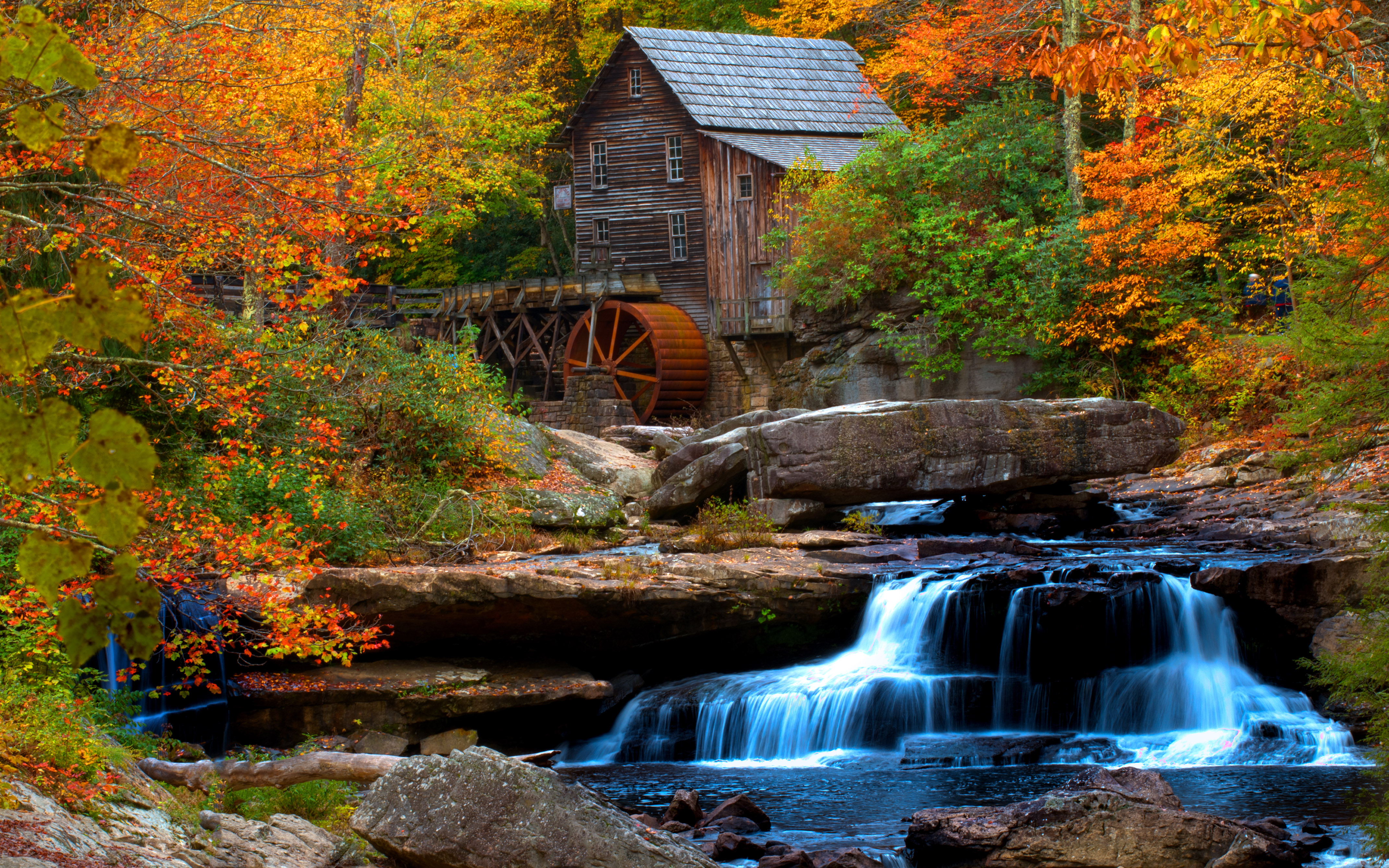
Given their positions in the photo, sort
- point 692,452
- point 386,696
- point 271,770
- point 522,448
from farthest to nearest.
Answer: point 522,448
point 692,452
point 386,696
point 271,770

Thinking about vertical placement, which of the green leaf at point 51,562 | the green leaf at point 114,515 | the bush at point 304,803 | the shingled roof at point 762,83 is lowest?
the bush at point 304,803

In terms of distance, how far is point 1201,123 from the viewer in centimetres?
1870

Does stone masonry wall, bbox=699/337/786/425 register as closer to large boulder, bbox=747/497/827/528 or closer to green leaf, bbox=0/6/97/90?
large boulder, bbox=747/497/827/528

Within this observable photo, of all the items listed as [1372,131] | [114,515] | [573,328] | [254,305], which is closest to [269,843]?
[114,515]

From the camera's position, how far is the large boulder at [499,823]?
551 centimetres

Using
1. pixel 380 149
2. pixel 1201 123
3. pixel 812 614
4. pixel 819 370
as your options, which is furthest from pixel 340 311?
pixel 1201 123

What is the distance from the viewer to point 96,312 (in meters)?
1.15

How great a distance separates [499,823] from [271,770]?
243 cm

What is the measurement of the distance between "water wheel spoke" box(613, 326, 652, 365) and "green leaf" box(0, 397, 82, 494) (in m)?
28.3

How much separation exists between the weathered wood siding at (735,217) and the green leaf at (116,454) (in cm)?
2799

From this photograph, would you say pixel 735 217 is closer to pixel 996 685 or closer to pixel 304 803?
pixel 996 685

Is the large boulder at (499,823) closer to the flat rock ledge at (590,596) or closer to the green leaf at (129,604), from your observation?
the flat rock ledge at (590,596)

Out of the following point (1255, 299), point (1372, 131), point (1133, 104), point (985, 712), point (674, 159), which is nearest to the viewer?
point (1372, 131)

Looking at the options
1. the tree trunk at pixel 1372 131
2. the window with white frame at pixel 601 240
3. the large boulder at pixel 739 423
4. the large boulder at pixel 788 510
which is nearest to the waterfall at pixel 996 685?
the large boulder at pixel 788 510
